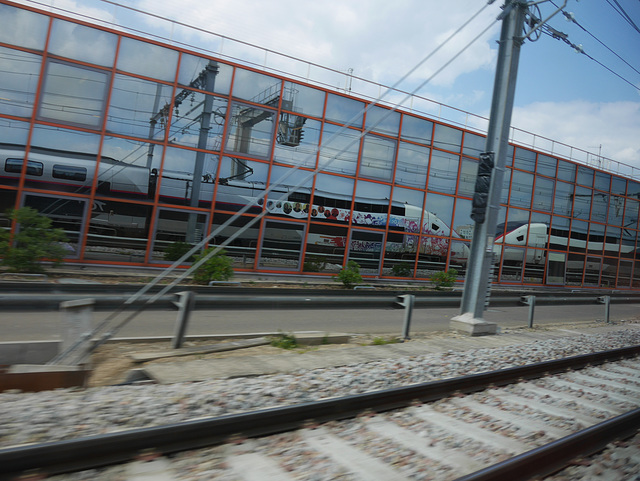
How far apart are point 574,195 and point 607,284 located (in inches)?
347

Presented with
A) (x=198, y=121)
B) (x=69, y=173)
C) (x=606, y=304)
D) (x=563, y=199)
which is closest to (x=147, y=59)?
(x=198, y=121)

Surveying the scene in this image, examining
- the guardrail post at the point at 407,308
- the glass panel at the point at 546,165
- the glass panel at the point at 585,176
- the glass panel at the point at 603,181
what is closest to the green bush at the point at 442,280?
the glass panel at the point at 546,165

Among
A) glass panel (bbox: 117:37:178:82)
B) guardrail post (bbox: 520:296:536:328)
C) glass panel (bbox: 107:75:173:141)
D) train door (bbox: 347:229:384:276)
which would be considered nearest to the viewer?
guardrail post (bbox: 520:296:536:328)

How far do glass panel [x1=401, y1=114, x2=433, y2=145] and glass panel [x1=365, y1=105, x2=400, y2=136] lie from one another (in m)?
0.47

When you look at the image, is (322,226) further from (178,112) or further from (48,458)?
(48,458)

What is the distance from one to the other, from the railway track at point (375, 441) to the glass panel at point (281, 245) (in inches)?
614

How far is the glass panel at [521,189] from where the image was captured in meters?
28.5

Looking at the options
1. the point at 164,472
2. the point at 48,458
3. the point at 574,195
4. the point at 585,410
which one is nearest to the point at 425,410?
the point at 585,410

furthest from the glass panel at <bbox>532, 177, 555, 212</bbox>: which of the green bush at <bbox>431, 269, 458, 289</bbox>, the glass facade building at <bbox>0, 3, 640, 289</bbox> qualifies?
the green bush at <bbox>431, 269, 458, 289</bbox>

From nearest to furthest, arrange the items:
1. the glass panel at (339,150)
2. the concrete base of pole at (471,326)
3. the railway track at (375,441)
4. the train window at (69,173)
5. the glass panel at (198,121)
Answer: the railway track at (375,441), the concrete base of pole at (471,326), the train window at (69,173), the glass panel at (198,121), the glass panel at (339,150)

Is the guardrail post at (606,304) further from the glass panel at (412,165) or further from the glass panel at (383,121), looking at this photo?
the glass panel at (383,121)

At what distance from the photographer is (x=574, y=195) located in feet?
104

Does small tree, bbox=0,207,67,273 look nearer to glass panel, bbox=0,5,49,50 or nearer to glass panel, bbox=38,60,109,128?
glass panel, bbox=38,60,109,128

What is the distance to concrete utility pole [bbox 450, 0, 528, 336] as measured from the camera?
34.1 feet
